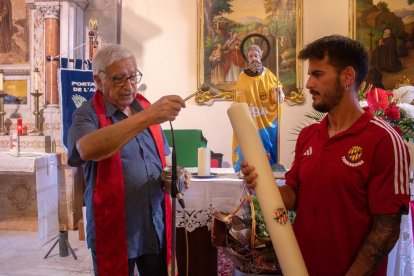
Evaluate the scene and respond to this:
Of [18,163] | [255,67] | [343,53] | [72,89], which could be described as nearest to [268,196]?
[343,53]

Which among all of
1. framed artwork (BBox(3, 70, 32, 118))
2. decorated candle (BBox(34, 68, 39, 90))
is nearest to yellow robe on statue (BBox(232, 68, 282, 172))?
decorated candle (BBox(34, 68, 39, 90))

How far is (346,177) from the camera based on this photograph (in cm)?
126

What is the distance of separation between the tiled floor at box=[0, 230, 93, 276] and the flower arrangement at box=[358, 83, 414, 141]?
117 inches

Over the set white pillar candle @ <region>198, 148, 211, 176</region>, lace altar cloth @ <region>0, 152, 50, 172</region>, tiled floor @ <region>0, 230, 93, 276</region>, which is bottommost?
tiled floor @ <region>0, 230, 93, 276</region>

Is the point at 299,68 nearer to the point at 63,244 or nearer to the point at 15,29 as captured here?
the point at 63,244

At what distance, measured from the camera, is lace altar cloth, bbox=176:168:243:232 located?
2623mm

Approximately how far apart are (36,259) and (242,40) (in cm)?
401

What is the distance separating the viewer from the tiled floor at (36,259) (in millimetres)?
3737

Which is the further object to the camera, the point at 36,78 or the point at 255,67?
the point at 36,78

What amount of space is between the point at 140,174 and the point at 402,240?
1743 mm

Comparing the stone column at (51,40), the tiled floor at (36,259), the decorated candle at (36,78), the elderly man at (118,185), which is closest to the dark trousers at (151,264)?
the elderly man at (118,185)

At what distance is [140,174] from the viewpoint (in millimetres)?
1690

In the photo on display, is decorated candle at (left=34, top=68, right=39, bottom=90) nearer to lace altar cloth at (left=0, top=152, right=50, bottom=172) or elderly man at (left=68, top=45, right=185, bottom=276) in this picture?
lace altar cloth at (left=0, top=152, right=50, bottom=172)

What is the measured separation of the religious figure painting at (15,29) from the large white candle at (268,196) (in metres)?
5.29
